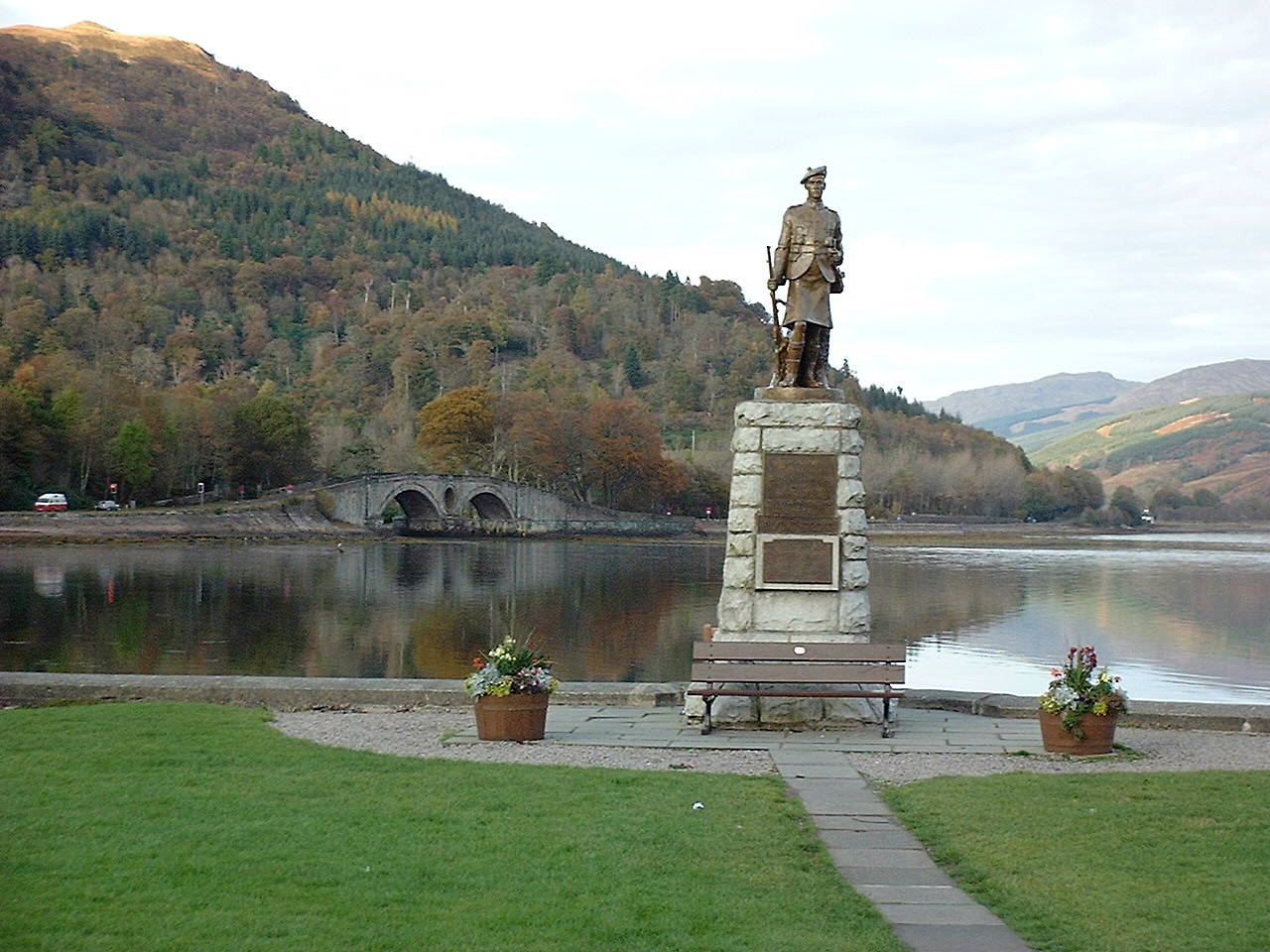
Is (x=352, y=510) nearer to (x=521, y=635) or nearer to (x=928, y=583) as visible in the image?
(x=928, y=583)

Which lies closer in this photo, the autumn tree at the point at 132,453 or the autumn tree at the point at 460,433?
the autumn tree at the point at 132,453

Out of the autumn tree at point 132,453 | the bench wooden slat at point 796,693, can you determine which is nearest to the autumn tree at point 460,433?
the autumn tree at point 132,453

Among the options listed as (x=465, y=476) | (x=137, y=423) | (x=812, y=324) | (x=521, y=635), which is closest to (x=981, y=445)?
(x=465, y=476)

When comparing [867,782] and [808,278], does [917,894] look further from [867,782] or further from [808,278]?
[808,278]

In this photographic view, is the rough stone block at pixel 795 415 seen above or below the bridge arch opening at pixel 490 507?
above

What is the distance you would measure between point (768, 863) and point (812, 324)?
8.10 metres

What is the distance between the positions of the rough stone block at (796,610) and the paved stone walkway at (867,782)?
1.18 m

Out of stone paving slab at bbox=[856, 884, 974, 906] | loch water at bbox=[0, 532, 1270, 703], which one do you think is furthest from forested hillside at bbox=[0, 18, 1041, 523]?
stone paving slab at bbox=[856, 884, 974, 906]

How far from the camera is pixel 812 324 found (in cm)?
1492

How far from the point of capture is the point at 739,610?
47.1ft

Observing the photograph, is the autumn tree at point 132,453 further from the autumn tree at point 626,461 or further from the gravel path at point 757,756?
the gravel path at point 757,756

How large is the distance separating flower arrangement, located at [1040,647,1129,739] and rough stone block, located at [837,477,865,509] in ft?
9.44

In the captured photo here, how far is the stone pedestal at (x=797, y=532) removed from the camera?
14344 millimetres

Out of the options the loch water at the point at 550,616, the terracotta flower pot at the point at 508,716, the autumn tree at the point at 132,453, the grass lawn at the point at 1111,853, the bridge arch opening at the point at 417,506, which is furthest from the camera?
the bridge arch opening at the point at 417,506
